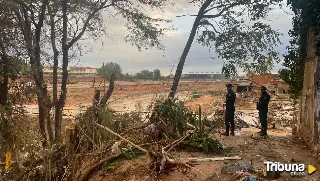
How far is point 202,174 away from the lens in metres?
7.64

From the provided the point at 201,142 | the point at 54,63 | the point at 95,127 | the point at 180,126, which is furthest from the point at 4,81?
the point at 201,142

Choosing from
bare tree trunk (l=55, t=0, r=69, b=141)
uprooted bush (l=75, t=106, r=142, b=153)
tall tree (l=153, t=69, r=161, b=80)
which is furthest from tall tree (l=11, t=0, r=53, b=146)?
tall tree (l=153, t=69, r=161, b=80)

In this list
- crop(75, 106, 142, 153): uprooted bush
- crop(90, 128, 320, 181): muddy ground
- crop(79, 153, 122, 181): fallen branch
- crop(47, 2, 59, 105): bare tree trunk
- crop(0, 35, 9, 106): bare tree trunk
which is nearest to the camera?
crop(90, 128, 320, 181): muddy ground

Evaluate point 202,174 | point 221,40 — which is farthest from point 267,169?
point 221,40

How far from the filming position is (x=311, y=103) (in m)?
10.6

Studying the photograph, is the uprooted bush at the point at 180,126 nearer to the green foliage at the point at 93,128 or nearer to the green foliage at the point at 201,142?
the green foliage at the point at 201,142

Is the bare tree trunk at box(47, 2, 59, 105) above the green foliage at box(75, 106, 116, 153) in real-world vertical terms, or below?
above

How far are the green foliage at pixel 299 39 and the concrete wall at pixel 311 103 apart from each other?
1.62 ft

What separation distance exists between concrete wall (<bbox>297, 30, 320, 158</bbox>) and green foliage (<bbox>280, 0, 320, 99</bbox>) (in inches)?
19.5

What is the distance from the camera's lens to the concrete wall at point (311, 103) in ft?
31.5

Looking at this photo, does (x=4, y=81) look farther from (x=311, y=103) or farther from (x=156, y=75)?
(x=156, y=75)

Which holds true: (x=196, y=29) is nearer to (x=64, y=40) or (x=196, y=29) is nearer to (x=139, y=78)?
(x=64, y=40)

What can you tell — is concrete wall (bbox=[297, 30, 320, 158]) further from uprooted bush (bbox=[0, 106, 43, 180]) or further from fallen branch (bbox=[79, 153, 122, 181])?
uprooted bush (bbox=[0, 106, 43, 180])

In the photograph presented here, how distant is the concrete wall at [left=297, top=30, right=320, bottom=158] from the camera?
31.5ft
